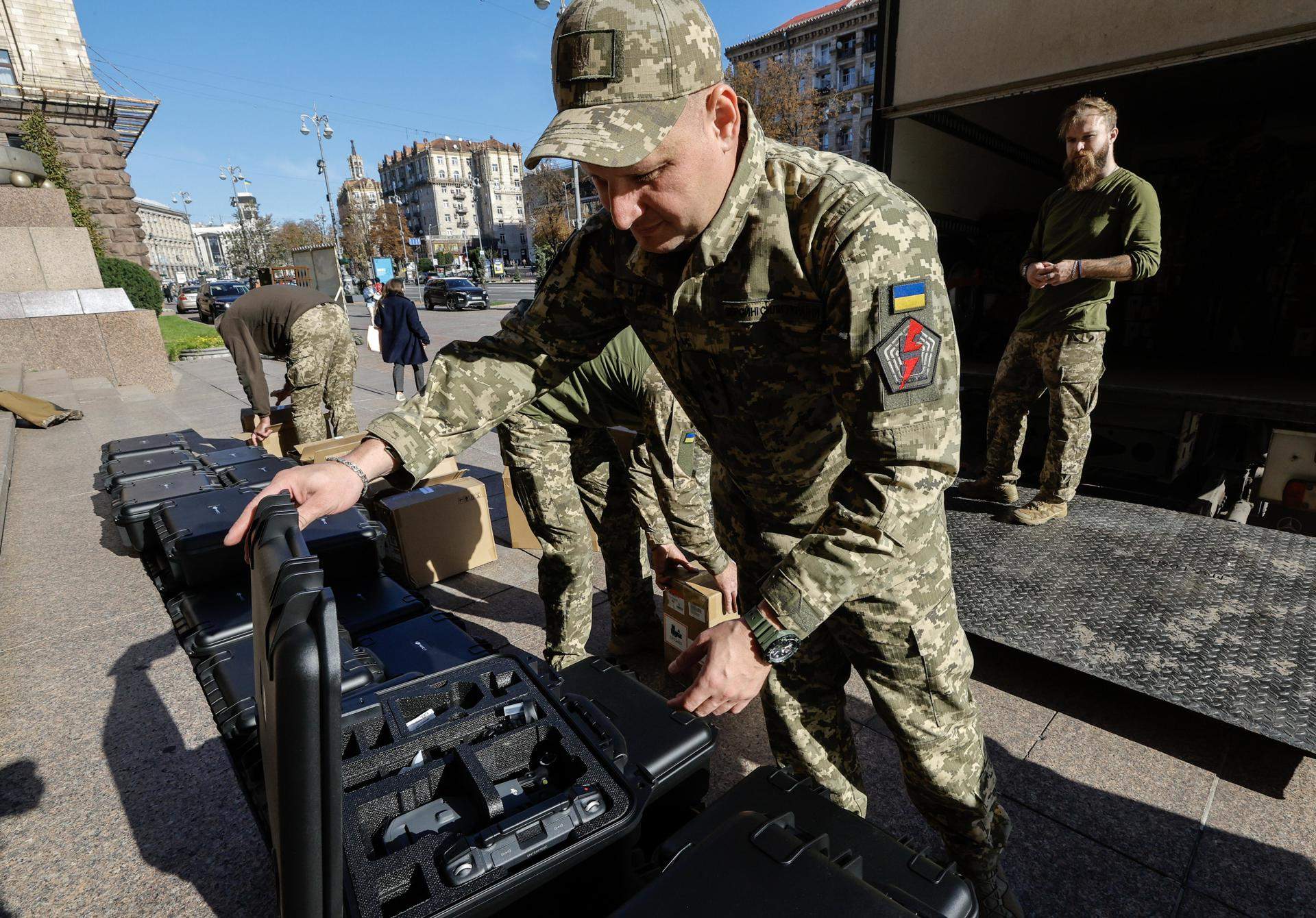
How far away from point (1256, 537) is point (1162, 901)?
2.18 metres

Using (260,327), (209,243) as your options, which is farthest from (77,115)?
(209,243)

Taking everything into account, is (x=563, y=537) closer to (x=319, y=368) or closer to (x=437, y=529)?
(x=437, y=529)

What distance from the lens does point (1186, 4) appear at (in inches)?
122

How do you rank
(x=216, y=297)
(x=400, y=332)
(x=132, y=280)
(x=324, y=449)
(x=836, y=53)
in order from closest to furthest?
(x=324, y=449) → (x=400, y=332) → (x=132, y=280) → (x=216, y=297) → (x=836, y=53)

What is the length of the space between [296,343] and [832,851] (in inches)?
217

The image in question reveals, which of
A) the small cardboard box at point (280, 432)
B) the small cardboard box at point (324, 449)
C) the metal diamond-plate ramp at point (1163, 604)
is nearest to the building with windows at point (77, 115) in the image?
the small cardboard box at point (280, 432)

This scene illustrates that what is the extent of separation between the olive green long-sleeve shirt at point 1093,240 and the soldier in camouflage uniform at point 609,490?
2.19 meters

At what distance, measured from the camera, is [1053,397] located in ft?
11.3

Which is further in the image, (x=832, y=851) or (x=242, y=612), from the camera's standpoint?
(x=242, y=612)

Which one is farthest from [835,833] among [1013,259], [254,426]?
[1013,259]

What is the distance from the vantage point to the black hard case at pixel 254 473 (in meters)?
3.00

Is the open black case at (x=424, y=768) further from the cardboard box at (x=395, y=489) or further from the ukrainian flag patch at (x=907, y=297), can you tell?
the cardboard box at (x=395, y=489)

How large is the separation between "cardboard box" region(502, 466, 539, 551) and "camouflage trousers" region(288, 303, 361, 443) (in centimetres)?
208

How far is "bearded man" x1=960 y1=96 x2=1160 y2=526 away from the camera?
3.13 meters
